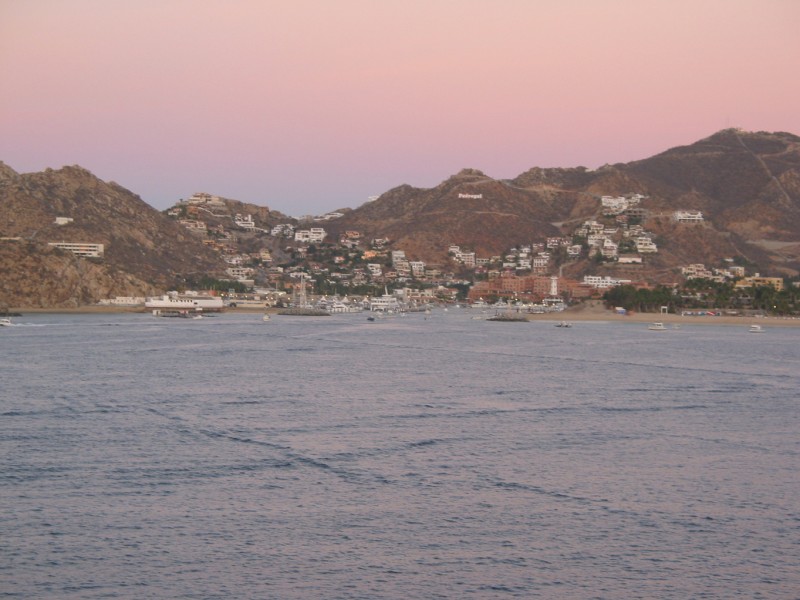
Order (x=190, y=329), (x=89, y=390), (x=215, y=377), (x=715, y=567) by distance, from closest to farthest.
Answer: (x=715, y=567), (x=89, y=390), (x=215, y=377), (x=190, y=329)

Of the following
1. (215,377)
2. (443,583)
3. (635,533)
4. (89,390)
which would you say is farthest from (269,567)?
(215,377)

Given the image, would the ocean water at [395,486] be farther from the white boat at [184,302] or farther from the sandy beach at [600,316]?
the white boat at [184,302]

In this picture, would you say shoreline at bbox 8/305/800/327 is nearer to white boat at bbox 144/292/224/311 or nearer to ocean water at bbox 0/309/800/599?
white boat at bbox 144/292/224/311

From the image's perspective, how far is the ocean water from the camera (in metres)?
21.1

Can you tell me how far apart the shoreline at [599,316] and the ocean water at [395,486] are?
8825 cm

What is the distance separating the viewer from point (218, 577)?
822 inches

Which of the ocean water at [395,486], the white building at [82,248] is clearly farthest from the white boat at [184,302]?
the ocean water at [395,486]

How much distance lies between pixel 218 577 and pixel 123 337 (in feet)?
258

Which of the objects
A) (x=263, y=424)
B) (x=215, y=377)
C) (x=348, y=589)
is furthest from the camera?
(x=215, y=377)

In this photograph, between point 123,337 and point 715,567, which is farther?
point 123,337

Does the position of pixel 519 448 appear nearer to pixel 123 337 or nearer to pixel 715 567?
pixel 715 567

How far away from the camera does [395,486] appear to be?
2828 centimetres

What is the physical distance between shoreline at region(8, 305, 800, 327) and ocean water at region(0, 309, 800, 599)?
88252 mm

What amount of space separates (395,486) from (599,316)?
136056 millimetres
